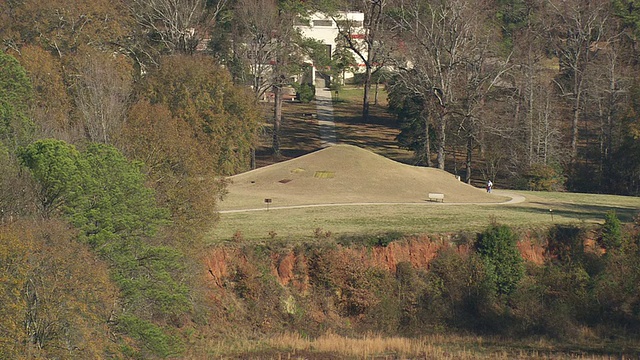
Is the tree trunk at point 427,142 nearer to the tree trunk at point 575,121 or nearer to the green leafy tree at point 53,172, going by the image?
the tree trunk at point 575,121

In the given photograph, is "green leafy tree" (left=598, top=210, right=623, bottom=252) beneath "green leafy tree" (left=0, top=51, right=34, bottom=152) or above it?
beneath

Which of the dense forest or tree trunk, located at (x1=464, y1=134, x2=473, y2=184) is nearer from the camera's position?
the dense forest

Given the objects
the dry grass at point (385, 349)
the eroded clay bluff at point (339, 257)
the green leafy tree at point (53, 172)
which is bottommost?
the dry grass at point (385, 349)

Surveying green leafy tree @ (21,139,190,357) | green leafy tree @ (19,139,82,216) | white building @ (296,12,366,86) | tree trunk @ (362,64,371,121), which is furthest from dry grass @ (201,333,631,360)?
white building @ (296,12,366,86)

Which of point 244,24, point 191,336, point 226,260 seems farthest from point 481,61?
point 191,336

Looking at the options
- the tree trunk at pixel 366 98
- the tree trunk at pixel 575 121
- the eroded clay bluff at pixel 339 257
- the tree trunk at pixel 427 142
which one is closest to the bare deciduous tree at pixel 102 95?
the eroded clay bluff at pixel 339 257

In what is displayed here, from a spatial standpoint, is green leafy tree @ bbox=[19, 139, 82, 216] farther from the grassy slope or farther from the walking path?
the walking path

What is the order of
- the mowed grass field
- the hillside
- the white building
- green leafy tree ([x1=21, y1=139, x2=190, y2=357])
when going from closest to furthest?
green leafy tree ([x1=21, y1=139, x2=190, y2=357])
the mowed grass field
the hillside
the white building
